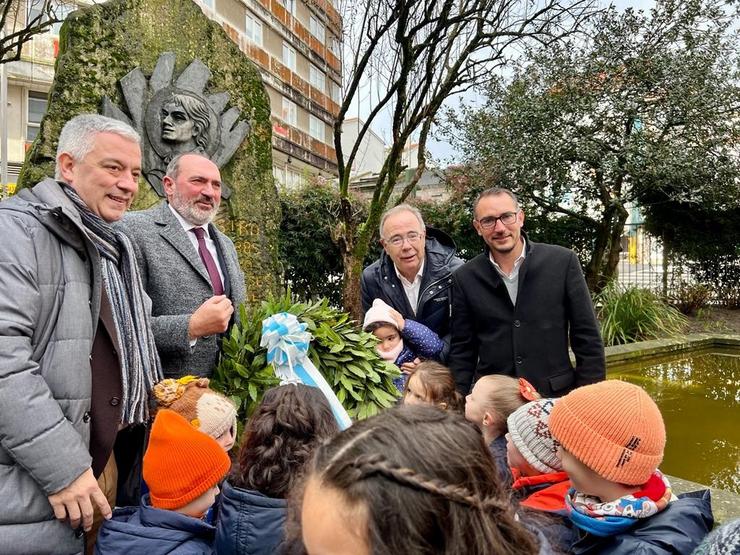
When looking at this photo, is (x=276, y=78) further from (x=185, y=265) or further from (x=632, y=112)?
(x=185, y=265)

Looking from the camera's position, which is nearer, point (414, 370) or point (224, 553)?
point (224, 553)

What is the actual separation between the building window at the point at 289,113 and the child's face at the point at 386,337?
87.5 ft

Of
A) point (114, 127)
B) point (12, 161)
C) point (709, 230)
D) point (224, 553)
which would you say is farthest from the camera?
point (12, 161)

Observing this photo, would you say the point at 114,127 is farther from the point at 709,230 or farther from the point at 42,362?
the point at 709,230

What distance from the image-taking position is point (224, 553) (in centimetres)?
150

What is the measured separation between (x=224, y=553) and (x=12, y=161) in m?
21.4

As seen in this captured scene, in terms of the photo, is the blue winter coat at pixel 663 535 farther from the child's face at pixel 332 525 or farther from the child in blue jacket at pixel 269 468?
the child's face at pixel 332 525

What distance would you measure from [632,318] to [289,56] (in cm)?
2483

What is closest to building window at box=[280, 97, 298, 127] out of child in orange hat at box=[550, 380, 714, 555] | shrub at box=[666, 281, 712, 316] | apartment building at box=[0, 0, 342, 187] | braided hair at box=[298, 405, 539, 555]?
apartment building at box=[0, 0, 342, 187]

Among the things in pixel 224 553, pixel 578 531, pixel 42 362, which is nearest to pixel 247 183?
pixel 42 362

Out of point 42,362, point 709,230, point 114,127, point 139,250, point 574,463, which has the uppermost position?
point 709,230

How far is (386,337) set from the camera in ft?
9.28

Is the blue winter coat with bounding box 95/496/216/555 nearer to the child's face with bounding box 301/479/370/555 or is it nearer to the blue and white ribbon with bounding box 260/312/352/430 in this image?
the blue and white ribbon with bounding box 260/312/352/430

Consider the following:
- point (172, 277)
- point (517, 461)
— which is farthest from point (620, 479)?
point (172, 277)
